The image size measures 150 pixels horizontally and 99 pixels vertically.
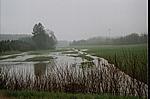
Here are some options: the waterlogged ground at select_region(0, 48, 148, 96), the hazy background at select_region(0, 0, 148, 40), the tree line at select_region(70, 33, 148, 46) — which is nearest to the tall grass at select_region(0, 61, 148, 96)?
the waterlogged ground at select_region(0, 48, 148, 96)

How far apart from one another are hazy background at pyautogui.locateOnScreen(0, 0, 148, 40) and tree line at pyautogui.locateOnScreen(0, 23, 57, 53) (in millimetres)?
47

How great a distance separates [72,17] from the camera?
1.71 meters

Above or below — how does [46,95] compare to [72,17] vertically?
below

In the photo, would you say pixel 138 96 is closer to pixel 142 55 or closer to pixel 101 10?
pixel 142 55

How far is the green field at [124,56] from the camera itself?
1653 mm

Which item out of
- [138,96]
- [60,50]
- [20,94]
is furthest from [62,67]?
[138,96]

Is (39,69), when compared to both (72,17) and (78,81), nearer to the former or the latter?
(78,81)

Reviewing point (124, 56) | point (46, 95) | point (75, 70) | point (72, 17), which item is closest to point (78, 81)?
point (75, 70)

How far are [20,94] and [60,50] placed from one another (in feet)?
1.63

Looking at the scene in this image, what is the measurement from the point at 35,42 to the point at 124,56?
76 centimetres

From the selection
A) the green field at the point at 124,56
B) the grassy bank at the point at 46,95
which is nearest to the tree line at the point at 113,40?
the green field at the point at 124,56

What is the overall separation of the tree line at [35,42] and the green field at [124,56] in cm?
26

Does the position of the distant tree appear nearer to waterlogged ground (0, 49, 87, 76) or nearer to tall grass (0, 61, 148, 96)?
waterlogged ground (0, 49, 87, 76)

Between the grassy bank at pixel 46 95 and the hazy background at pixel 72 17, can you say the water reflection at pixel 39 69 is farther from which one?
the hazy background at pixel 72 17
